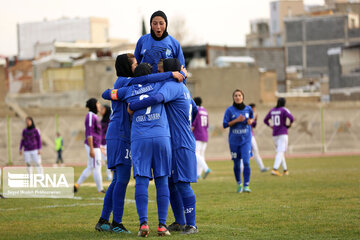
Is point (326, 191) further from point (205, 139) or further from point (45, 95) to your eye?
point (45, 95)

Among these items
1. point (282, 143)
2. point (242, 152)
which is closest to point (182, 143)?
point (242, 152)

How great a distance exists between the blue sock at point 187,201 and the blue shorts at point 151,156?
338 millimetres

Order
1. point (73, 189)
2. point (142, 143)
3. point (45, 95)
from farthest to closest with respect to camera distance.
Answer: point (45, 95) → point (73, 189) → point (142, 143)

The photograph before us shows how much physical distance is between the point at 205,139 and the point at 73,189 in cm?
562

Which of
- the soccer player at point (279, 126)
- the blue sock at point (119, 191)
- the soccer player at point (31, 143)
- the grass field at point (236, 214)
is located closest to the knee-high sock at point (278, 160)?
the soccer player at point (279, 126)

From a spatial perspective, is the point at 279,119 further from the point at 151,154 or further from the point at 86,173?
the point at 151,154

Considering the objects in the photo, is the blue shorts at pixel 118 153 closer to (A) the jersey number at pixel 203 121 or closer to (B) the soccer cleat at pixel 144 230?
(B) the soccer cleat at pixel 144 230

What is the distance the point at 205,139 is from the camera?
20.5 metres

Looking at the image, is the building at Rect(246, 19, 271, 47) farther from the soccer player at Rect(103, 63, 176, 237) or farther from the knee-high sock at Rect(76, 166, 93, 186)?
the soccer player at Rect(103, 63, 176, 237)

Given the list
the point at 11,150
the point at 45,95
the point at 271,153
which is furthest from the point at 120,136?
the point at 45,95

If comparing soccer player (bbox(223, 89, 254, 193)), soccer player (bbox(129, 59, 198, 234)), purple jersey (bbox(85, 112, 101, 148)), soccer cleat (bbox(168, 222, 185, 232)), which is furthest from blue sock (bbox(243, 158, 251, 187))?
soccer player (bbox(129, 59, 198, 234))

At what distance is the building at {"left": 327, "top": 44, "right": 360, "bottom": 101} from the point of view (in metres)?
71.8

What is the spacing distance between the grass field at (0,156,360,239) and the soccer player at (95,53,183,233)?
1.00 ft

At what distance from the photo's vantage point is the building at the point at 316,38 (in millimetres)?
91062
